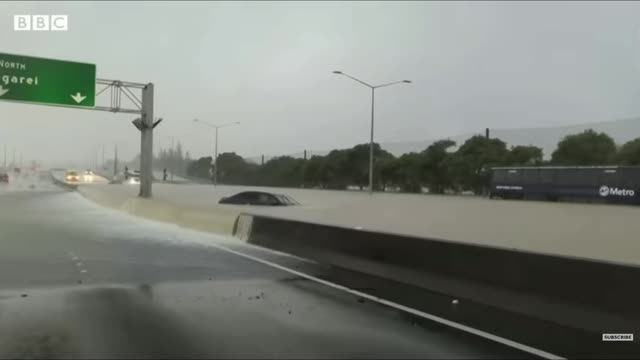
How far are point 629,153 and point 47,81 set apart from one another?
142ft

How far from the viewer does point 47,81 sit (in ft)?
114

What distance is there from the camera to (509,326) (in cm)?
841

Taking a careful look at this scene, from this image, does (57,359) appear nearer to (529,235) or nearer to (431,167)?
(529,235)

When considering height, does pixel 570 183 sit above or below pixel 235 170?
below

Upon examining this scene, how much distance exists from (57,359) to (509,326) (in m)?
5.24

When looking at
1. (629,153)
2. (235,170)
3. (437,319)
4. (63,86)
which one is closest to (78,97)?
(63,86)

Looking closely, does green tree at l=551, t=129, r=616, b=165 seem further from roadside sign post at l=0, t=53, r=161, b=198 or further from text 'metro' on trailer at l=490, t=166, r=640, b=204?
roadside sign post at l=0, t=53, r=161, b=198

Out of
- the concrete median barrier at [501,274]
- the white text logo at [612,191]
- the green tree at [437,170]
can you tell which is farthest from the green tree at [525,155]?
the concrete median barrier at [501,274]

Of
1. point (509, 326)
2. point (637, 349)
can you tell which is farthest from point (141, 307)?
point (637, 349)

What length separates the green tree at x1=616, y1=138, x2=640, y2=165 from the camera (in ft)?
176

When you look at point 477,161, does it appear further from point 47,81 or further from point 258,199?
point 47,81

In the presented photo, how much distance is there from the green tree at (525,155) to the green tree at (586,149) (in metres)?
2.09

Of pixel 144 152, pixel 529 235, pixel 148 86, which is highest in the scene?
pixel 148 86

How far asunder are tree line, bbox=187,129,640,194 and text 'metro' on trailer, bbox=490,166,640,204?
200 inches
